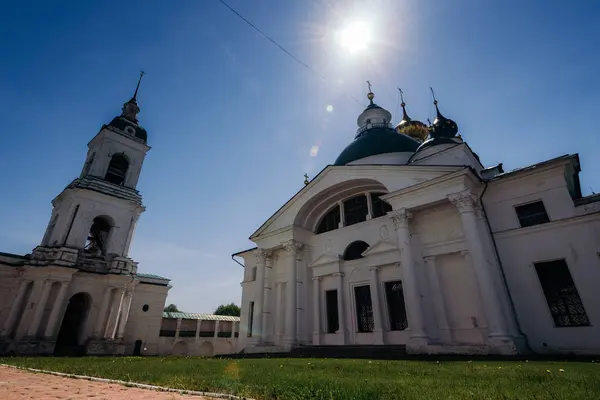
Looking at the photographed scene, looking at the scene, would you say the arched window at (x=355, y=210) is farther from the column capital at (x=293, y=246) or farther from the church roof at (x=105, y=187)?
the church roof at (x=105, y=187)

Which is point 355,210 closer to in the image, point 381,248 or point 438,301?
point 381,248

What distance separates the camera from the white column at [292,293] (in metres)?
17.2

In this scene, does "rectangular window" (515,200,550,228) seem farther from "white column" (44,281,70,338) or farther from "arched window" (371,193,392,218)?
"white column" (44,281,70,338)

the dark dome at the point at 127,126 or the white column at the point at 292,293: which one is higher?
the dark dome at the point at 127,126

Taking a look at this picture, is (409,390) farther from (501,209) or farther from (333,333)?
(333,333)

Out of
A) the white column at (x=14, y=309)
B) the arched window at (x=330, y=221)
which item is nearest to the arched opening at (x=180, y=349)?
the white column at (x=14, y=309)

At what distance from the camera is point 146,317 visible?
28.0 meters

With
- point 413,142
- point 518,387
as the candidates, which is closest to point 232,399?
point 518,387

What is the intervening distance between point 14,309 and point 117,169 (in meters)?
13.7

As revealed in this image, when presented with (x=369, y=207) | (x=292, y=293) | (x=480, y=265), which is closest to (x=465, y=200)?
(x=480, y=265)

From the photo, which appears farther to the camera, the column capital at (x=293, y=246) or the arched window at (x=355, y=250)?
the column capital at (x=293, y=246)

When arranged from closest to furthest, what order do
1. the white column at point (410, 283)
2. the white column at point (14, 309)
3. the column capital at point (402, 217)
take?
the white column at point (410, 283) → the column capital at point (402, 217) → the white column at point (14, 309)

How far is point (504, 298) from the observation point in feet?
39.1

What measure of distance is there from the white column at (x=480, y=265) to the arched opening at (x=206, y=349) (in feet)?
111
